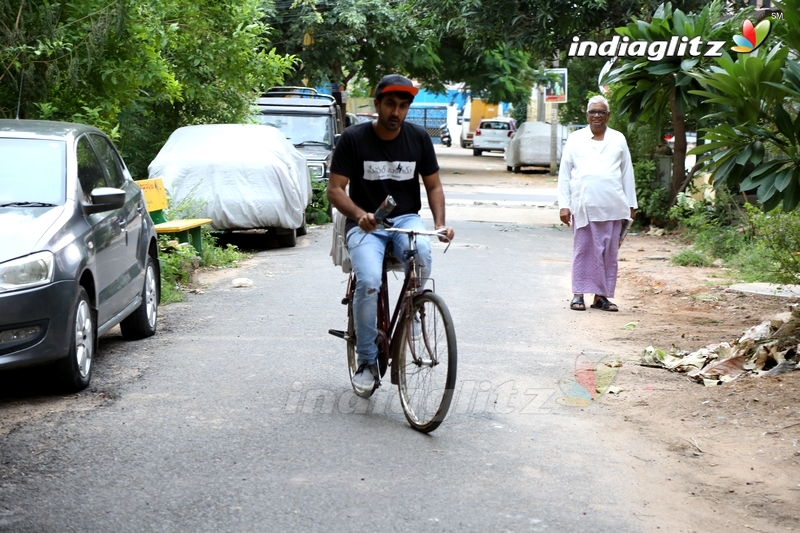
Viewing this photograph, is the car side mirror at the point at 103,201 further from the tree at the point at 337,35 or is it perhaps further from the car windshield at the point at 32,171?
the tree at the point at 337,35

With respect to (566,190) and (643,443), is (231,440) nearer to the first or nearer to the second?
(643,443)

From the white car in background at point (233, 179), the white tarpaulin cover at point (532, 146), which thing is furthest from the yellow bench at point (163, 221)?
the white tarpaulin cover at point (532, 146)

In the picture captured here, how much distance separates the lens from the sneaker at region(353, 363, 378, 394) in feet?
19.4

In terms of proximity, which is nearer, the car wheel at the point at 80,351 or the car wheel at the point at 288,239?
the car wheel at the point at 80,351

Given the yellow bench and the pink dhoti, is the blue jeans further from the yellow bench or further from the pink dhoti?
the yellow bench

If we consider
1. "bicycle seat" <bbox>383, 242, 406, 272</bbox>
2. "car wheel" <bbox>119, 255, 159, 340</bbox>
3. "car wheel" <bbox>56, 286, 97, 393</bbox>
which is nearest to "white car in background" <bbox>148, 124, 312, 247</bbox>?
"car wheel" <bbox>119, 255, 159, 340</bbox>

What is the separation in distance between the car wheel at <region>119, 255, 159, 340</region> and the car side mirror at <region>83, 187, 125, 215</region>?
53.8 inches

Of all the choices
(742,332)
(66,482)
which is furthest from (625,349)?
(66,482)

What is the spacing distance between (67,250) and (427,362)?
225 cm

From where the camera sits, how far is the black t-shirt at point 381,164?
5.80 metres

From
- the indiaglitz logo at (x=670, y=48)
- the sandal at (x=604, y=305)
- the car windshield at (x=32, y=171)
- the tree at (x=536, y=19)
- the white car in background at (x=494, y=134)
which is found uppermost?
the tree at (x=536, y=19)

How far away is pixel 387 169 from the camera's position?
5.83 m

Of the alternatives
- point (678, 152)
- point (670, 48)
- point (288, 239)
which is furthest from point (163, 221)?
point (678, 152)

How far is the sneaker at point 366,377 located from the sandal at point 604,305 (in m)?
4.34
